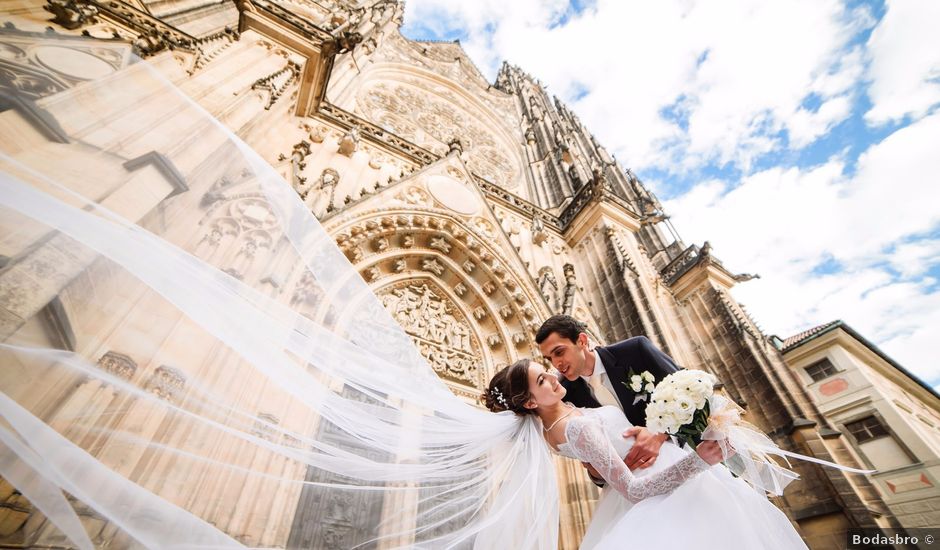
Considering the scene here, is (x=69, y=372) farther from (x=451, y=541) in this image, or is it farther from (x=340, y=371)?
(x=451, y=541)

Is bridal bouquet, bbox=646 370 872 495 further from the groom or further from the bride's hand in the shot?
the groom

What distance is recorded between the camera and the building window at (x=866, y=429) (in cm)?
1064

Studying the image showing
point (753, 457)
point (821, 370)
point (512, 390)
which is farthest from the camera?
point (821, 370)

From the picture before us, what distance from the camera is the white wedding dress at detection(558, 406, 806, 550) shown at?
1364mm

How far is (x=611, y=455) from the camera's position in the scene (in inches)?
62.5

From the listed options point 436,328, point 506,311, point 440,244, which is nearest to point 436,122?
point 440,244

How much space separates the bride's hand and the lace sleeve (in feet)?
0.07

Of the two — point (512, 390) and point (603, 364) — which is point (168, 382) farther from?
point (603, 364)

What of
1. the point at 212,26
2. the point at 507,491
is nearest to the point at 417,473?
the point at 507,491

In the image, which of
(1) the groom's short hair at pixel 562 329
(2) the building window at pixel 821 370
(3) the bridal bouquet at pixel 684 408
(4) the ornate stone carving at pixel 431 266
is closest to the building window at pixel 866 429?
(2) the building window at pixel 821 370

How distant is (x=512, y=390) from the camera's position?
6.78 feet

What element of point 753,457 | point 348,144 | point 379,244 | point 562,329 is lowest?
point 753,457

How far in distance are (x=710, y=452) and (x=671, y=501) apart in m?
0.27

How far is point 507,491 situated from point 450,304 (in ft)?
15.0
